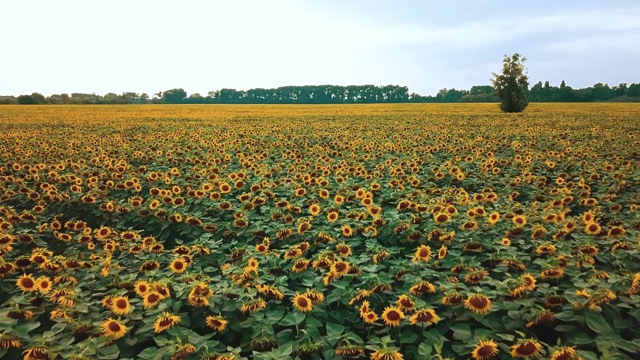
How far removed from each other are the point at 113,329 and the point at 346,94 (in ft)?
343

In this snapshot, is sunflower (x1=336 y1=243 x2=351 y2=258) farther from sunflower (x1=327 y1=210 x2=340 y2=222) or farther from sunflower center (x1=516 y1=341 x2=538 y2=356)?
sunflower center (x1=516 y1=341 x2=538 y2=356)

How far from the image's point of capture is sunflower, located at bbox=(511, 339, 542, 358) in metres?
2.31

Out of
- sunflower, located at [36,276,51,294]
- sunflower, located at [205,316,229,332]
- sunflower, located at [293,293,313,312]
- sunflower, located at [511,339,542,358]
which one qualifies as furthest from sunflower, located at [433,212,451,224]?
sunflower, located at [36,276,51,294]

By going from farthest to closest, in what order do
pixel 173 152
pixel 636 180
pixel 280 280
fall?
1. pixel 173 152
2. pixel 636 180
3. pixel 280 280

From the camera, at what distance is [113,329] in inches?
105

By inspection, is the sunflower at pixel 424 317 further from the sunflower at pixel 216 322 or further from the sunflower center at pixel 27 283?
the sunflower center at pixel 27 283

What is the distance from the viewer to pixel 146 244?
431cm

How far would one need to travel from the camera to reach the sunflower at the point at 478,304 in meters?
2.74

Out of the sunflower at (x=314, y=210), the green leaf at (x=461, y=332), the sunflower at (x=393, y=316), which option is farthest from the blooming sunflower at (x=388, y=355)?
the sunflower at (x=314, y=210)

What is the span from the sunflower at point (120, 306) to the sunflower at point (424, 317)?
6.36 feet

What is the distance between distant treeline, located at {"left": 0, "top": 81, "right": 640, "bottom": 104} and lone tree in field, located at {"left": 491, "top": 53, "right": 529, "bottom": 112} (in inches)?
1521

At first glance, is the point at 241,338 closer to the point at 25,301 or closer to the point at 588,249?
the point at 25,301

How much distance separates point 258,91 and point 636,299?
101164 millimetres

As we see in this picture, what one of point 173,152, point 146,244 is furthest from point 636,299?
point 173,152
